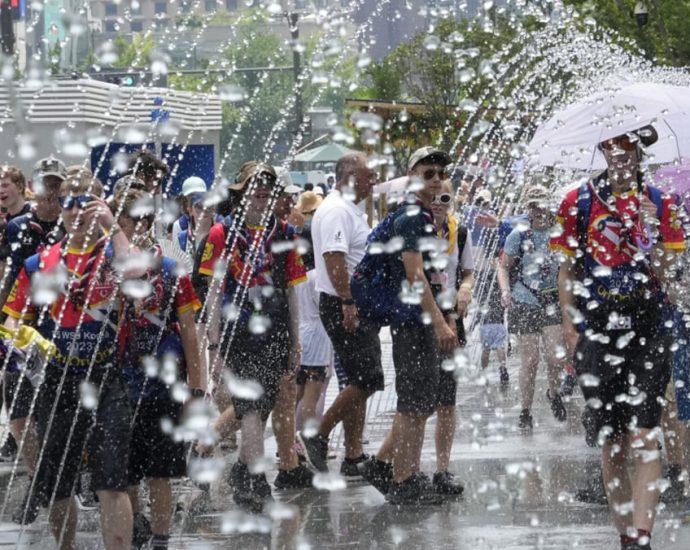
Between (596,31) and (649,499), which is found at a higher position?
(596,31)

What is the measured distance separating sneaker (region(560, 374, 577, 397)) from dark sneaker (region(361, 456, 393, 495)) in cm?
375

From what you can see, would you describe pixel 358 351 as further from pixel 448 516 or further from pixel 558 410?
pixel 558 410

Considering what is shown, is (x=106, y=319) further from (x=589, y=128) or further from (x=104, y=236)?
(x=589, y=128)

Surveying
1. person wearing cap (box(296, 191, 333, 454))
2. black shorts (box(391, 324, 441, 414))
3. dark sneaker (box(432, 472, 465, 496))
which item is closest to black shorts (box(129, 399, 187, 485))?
black shorts (box(391, 324, 441, 414))

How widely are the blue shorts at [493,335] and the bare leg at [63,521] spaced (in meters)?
7.19

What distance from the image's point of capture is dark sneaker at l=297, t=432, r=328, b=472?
876cm

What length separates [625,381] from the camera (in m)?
6.18

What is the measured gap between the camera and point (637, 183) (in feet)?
20.7

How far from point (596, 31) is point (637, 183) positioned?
17382mm

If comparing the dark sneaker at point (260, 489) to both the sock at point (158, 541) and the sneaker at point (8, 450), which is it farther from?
the sneaker at point (8, 450)

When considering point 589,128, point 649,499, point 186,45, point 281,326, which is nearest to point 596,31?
point 589,128

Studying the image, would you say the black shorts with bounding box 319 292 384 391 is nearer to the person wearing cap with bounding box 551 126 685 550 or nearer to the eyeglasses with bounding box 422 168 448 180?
the eyeglasses with bounding box 422 168 448 180

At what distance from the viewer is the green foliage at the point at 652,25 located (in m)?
23.1

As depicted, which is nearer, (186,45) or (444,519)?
(444,519)
